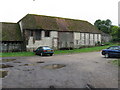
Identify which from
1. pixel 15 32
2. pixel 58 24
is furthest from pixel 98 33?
pixel 15 32

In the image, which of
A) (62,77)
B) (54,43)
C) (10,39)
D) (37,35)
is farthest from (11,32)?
(62,77)

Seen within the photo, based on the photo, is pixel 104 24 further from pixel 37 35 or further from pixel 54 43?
pixel 37 35

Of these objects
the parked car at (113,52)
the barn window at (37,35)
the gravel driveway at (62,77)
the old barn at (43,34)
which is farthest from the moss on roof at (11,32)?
the parked car at (113,52)

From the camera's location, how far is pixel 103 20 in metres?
74.8

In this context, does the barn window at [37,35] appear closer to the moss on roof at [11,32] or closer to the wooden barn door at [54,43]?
the wooden barn door at [54,43]

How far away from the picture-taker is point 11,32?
93.4 feet

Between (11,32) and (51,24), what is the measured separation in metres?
10.5

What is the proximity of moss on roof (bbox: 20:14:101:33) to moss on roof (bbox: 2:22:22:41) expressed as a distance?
3311 mm

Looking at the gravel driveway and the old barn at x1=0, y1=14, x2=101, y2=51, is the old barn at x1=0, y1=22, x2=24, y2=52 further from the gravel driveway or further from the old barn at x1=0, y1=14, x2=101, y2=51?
the gravel driveway

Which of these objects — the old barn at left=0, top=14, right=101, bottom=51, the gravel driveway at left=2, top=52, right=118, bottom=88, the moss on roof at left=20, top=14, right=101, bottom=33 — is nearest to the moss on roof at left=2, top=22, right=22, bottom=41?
the old barn at left=0, top=14, right=101, bottom=51

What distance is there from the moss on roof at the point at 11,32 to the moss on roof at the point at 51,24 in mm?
3311

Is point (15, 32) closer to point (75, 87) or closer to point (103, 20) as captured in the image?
point (75, 87)

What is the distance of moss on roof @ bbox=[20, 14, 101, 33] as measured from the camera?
1090 inches

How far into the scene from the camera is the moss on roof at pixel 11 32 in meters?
26.5
